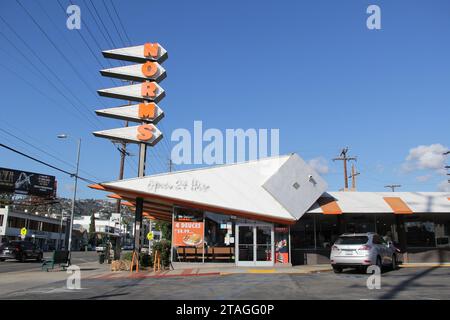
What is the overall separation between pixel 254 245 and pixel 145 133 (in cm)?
938

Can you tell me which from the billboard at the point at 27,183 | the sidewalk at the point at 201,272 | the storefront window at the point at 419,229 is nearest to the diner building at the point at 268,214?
the storefront window at the point at 419,229

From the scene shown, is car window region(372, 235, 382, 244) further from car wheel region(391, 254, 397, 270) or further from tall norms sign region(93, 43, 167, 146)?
tall norms sign region(93, 43, 167, 146)

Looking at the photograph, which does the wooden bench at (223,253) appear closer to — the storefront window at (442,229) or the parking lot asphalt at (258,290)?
the parking lot asphalt at (258,290)

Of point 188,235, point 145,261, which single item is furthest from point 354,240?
point 145,261

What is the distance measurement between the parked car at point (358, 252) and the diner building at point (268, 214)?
515 centimetres

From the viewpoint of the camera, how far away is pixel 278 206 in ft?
79.0

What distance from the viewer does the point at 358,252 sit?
711 inches

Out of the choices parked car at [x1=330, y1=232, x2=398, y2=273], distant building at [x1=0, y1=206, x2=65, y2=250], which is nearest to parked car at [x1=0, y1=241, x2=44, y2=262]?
parked car at [x1=330, y1=232, x2=398, y2=273]

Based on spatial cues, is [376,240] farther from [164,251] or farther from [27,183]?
[27,183]

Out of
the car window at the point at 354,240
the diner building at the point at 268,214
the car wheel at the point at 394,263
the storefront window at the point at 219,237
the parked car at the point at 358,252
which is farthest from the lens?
the storefront window at the point at 219,237

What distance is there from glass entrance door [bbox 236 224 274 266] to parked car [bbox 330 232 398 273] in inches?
209

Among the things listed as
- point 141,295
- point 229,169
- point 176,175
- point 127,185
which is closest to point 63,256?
point 127,185

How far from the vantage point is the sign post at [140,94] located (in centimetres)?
2673
